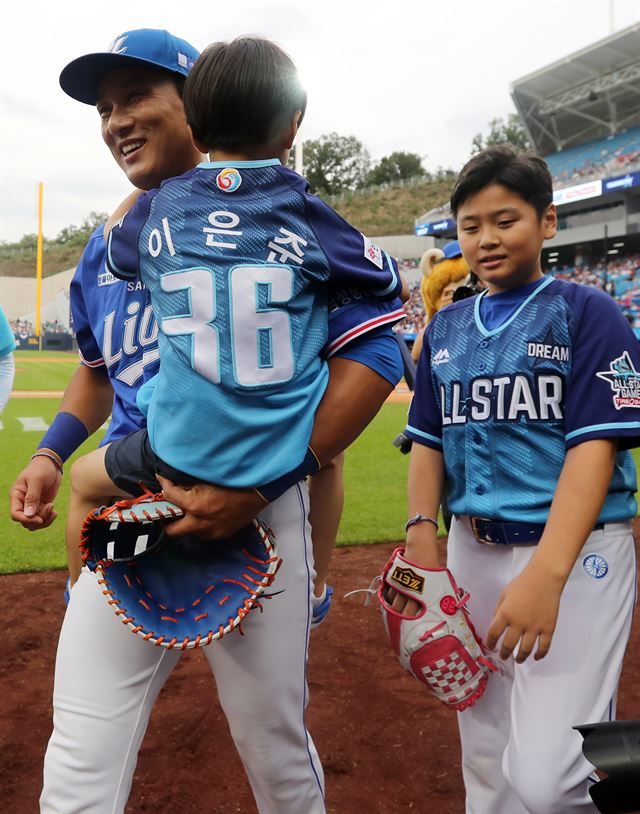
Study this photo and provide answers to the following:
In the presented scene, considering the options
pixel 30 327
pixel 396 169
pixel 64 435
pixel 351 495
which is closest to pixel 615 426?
pixel 64 435

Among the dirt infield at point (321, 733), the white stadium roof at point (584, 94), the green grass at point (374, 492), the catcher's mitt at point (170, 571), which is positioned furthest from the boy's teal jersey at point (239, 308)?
the white stadium roof at point (584, 94)

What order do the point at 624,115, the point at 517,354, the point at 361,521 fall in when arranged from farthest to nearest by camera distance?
the point at 624,115
the point at 361,521
the point at 517,354

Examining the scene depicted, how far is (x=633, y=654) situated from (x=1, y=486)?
19.8 ft

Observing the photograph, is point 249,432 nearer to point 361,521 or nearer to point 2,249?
point 361,521

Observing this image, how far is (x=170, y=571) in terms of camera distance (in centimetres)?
145

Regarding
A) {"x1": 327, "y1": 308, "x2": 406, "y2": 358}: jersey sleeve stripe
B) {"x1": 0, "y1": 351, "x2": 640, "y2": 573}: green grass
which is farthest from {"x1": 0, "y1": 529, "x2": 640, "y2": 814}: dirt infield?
{"x1": 327, "y1": 308, "x2": 406, "y2": 358}: jersey sleeve stripe

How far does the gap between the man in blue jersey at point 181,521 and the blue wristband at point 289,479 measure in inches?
0.8

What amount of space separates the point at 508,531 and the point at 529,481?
5.4 inches

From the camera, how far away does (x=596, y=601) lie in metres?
1.65

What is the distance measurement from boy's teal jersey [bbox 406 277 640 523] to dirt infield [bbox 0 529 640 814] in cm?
112

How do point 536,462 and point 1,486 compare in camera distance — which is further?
point 1,486

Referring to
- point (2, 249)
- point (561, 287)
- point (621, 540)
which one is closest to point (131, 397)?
point (561, 287)

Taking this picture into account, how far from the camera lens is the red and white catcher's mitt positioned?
5.58 ft

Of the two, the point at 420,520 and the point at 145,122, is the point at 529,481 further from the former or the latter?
the point at 145,122
